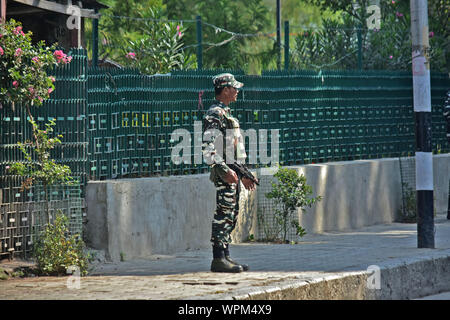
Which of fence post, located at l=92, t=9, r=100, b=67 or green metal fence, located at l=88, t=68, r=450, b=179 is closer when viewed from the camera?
green metal fence, located at l=88, t=68, r=450, b=179

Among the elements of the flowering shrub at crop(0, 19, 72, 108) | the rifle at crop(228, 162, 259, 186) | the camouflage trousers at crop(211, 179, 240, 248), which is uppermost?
the flowering shrub at crop(0, 19, 72, 108)

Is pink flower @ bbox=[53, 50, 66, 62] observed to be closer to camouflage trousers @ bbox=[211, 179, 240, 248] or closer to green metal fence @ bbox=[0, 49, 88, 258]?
green metal fence @ bbox=[0, 49, 88, 258]

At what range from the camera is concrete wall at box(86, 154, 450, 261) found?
1030 centimetres

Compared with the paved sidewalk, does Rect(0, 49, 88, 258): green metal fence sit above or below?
above

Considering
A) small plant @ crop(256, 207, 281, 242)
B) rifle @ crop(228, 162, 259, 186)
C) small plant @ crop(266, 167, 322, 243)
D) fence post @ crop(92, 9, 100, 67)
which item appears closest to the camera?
rifle @ crop(228, 162, 259, 186)

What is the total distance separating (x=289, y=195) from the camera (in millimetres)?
12055

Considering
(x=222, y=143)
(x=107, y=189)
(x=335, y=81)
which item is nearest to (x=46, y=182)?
(x=107, y=189)

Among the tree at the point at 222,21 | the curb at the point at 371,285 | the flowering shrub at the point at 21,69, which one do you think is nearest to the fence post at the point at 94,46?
the flowering shrub at the point at 21,69

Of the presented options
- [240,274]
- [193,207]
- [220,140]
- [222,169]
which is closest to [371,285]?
[240,274]

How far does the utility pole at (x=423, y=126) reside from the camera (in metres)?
10.8

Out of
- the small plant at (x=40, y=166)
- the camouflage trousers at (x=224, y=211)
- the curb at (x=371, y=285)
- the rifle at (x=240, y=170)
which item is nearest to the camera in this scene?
the curb at (x=371, y=285)

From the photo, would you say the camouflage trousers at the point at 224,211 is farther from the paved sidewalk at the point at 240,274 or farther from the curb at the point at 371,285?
the curb at the point at 371,285

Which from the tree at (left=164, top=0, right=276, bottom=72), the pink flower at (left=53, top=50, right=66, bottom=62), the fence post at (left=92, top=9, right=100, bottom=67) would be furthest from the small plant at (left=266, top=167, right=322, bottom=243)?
the tree at (left=164, top=0, right=276, bottom=72)

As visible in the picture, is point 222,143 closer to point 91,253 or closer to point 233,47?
point 91,253
